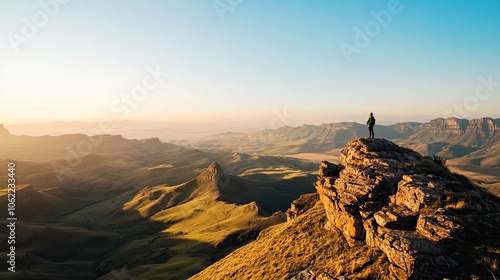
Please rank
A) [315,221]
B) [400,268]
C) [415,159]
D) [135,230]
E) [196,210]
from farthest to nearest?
[196,210] → [135,230] → [315,221] → [415,159] → [400,268]

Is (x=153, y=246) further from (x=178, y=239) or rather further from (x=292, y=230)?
(x=292, y=230)

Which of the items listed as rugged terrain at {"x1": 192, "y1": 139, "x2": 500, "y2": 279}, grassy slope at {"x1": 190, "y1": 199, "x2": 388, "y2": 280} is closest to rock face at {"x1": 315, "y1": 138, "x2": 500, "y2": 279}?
rugged terrain at {"x1": 192, "y1": 139, "x2": 500, "y2": 279}

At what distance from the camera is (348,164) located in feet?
138

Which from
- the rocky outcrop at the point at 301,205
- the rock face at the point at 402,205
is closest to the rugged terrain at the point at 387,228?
the rock face at the point at 402,205

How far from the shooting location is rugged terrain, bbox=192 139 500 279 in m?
24.0

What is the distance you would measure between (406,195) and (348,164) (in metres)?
11.5

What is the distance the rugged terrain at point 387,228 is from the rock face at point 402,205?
0.26ft

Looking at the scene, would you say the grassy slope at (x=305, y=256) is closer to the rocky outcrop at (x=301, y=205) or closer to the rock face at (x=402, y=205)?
the rock face at (x=402, y=205)

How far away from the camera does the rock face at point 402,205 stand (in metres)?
24.2

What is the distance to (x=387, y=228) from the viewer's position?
28891mm

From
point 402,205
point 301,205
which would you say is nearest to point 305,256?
point 402,205

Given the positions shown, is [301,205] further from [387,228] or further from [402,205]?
[387,228]

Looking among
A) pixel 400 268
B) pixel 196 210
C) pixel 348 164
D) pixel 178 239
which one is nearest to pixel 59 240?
pixel 178 239

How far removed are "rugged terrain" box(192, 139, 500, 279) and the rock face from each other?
78 millimetres
